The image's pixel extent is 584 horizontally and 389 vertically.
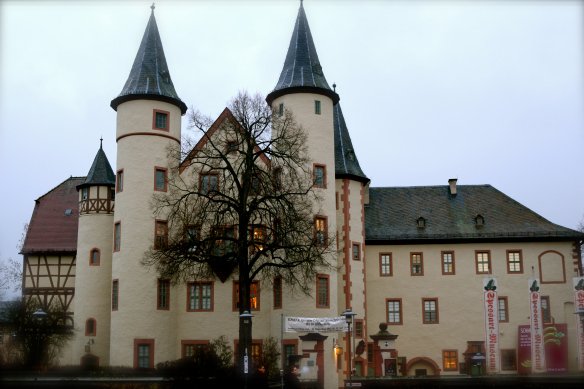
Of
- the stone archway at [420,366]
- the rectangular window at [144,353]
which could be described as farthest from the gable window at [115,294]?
the stone archway at [420,366]

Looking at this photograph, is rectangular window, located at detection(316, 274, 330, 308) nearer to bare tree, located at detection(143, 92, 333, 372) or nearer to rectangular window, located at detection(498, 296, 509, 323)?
bare tree, located at detection(143, 92, 333, 372)

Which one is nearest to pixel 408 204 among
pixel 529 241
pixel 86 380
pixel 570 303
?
pixel 529 241

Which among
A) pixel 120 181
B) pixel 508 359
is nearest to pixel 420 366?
pixel 508 359

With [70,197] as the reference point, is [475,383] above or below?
below

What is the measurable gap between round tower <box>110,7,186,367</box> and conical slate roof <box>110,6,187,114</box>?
5cm

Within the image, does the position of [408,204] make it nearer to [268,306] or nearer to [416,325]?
[416,325]

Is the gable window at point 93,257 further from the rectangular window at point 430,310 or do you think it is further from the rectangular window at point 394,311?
the rectangular window at point 430,310

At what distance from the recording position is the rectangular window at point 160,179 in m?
42.9

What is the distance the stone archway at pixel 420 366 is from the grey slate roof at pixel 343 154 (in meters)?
10.4

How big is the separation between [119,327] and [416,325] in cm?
1642

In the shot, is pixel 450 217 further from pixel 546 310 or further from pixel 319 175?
pixel 319 175

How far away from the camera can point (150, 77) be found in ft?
143

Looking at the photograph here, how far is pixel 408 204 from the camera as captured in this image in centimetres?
4950

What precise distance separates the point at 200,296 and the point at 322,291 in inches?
277
